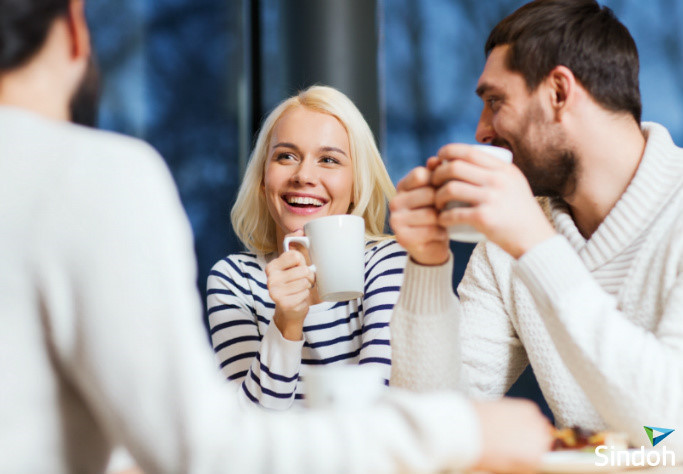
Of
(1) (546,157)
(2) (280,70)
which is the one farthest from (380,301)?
(2) (280,70)

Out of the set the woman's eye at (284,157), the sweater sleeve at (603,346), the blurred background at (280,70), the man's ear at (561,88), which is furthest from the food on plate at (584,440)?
the blurred background at (280,70)

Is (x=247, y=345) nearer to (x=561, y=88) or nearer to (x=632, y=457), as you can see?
(x=561, y=88)

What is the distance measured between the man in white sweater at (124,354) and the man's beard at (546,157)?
0.88 m

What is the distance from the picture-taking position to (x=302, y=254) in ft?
4.68

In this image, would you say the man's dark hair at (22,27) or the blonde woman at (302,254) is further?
the blonde woman at (302,254)

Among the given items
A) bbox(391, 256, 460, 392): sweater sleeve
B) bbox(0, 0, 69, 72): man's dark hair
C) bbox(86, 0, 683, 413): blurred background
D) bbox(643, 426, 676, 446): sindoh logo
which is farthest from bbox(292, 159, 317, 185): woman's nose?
bbox(0, 0, 69, 72): man's dark hair

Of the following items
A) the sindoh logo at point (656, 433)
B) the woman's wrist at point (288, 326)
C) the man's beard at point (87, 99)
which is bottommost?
the woman's wrist at point (288, 326)

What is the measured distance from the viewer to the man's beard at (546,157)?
4.27 ft

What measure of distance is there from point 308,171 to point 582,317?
2.70 feet

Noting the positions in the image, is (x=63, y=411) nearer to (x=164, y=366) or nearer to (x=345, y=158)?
(x=164, y=366)

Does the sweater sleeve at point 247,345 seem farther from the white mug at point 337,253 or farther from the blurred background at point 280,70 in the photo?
the blurred background at point 280,70

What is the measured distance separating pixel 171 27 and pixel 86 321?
88.8 inches

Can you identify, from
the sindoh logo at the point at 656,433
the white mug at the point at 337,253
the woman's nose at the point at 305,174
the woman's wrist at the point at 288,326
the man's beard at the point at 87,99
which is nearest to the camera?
the man's beard at the point at 87,99

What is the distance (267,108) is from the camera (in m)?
2.54
